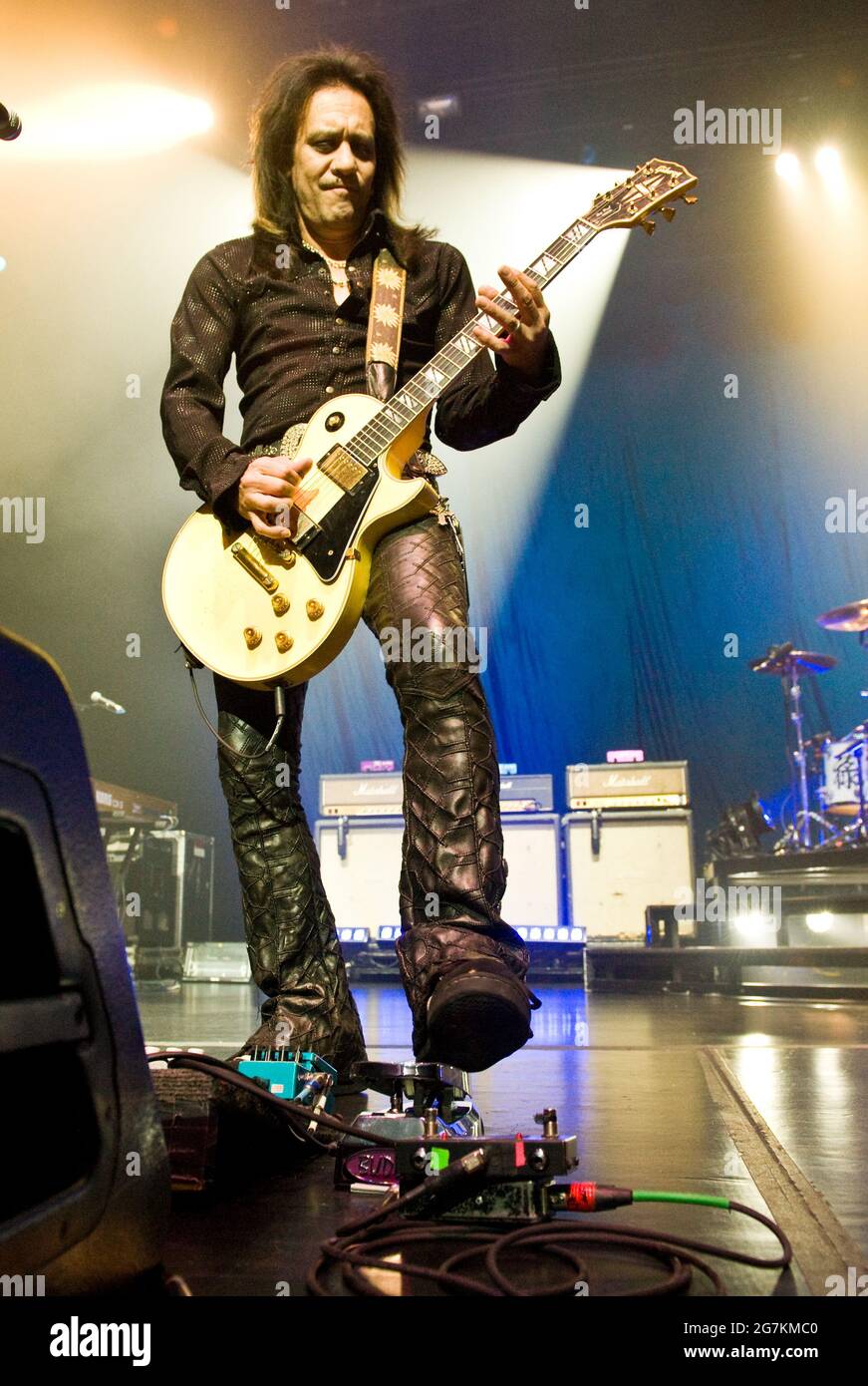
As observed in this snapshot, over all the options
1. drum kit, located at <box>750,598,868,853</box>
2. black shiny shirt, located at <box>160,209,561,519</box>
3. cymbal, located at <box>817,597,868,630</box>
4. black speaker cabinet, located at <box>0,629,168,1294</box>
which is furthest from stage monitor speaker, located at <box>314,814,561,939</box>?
black speaker cabinet, located at <box>0,629,168,1294</box>

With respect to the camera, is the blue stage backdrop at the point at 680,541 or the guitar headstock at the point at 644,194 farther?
the blue stage backdrop at the point at 680,541

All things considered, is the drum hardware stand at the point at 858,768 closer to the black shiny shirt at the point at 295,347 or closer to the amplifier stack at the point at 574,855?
the amplifier stack at the point at 574,855

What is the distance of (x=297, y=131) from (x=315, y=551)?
1.04 m

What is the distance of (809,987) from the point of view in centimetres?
466

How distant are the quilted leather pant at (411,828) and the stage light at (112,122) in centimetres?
612

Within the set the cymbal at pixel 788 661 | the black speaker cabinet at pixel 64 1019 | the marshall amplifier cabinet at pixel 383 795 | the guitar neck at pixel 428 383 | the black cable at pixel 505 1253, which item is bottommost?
the black cable at pixel 505 1253

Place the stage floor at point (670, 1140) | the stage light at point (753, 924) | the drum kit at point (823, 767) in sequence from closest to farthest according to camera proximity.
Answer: the stage floor at point (670, 1140)
the stage light at point (753, 924)
the drum kit at point (823, 767)

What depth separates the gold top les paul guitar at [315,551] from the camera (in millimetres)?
1749

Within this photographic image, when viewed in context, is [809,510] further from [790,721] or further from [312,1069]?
[312,1069]

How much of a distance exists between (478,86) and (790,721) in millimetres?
5394

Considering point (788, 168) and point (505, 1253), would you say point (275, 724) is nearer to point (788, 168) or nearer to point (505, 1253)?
point (505, 1253)

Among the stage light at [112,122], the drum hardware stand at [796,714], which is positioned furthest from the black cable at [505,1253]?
the stage light at [112,122]

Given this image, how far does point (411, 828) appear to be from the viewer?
1.62 m

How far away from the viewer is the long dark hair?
2139 millimetres
